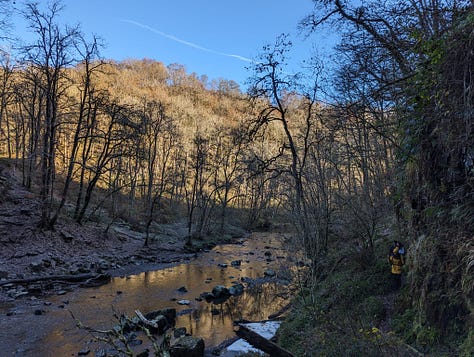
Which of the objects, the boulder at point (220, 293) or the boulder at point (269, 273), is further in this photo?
the boulder at point (269, 273)

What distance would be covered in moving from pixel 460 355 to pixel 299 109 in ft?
42.7

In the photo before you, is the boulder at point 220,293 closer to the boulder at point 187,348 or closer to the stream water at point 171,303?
the stream water at point 171,303

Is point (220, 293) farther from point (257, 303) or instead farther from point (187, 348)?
point (187, 348)

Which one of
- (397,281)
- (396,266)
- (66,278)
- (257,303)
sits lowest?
(257,303)

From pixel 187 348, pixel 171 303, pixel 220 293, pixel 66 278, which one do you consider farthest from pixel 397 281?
pixel 66 278

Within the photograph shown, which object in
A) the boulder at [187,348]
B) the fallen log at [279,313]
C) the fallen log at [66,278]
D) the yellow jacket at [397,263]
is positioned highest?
the yellow jacket at [397,263]

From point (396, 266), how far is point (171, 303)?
26.7 feet

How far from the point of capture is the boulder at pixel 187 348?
24.5ft

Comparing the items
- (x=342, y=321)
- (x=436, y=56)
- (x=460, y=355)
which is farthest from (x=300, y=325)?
(x=436, y=56)

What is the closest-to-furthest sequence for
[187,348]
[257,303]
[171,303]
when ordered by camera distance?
[187,348] → [171,303] → [257,303]

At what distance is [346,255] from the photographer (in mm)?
10820

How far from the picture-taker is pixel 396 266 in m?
8.08

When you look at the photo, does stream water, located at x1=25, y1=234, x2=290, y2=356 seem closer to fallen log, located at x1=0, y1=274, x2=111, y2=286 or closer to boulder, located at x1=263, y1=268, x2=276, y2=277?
boulder, located at x1=263, y1=268, x2=276, y2=277

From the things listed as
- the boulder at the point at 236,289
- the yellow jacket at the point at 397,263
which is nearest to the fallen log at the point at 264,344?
the yellow jacket at the point at 397,263
